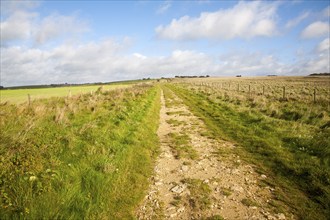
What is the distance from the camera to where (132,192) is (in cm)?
521

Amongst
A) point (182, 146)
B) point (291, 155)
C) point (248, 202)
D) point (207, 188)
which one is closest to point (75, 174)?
point (207, 188)

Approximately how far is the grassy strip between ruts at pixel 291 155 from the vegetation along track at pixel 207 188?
0.38 metres

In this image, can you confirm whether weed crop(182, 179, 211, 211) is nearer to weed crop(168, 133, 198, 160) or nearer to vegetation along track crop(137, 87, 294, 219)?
vegetation along track crop(137, 87, 294, 219)

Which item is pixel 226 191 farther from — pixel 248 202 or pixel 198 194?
pixel 198 194

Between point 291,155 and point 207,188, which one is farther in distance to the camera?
point 291,155

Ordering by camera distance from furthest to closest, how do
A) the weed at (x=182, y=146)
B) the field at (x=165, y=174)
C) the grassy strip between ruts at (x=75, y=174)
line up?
the weed at (x=182, y=146), the field at (x=165, y=174), the grassy strip between ruts at (x=75, y=174)

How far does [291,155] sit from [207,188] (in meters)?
3.62

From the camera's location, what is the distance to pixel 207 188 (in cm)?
529

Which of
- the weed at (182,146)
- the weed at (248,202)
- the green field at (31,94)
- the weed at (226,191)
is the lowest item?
the weed at (248,202)

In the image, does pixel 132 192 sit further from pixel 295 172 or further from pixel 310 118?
pixel 310 118

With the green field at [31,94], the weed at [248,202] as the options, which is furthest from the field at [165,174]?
the green field at [31,94]

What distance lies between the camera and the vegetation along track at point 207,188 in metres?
4.40

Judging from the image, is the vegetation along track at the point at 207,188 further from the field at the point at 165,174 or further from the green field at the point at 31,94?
the green field at the point at 31,94

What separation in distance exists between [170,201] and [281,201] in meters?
2.35
